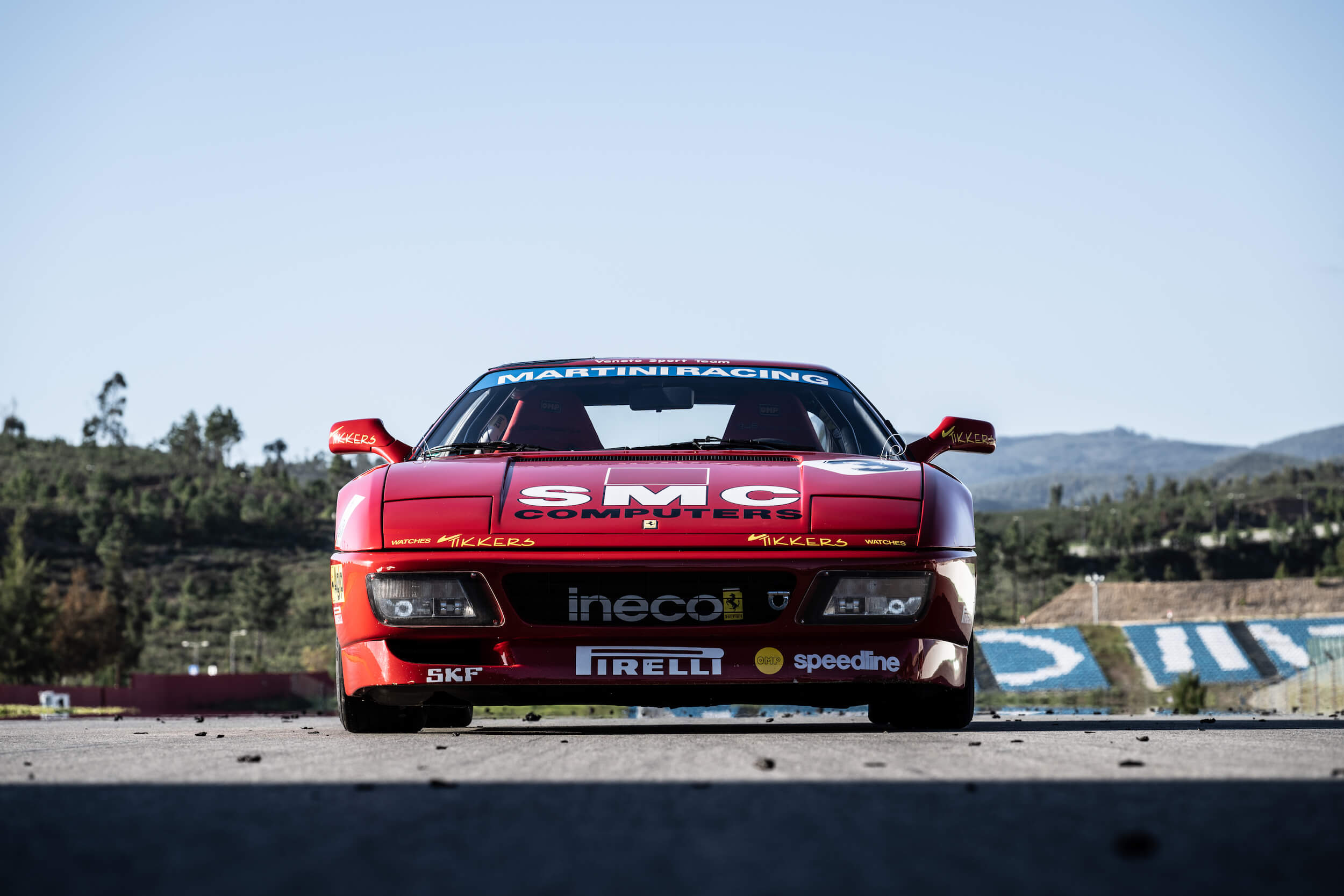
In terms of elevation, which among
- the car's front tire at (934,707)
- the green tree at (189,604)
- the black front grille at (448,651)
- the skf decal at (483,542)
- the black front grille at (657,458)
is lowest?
the green tree at (189,604)

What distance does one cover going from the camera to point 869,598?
4.67 m

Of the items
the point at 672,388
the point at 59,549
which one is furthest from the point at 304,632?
the point at 672,388

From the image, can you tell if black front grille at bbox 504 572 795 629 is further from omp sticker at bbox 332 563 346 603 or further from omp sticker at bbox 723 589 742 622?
omp sticker at bbox 332 563 346 603

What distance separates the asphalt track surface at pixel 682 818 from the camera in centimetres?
191

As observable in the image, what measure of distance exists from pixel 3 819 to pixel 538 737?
8.06 ft

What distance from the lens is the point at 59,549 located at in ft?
484

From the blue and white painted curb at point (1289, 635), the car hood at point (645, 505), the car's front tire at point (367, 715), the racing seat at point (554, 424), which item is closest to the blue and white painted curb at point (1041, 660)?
the blue and white painted curb at point (1289, 635)

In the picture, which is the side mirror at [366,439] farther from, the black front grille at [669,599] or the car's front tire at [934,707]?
the car's front tire at [934,707]

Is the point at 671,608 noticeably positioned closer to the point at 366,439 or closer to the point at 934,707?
the point at 934,707

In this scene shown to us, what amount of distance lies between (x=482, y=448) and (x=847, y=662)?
175cm

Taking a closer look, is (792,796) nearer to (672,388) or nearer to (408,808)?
(408,808)

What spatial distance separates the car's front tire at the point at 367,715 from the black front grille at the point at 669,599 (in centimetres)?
85

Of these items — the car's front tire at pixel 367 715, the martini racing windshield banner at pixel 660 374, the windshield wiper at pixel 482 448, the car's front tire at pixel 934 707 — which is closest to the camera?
the car's front tire at pixel 934 707

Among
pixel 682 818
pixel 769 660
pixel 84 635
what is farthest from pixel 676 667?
pixel 84 635
